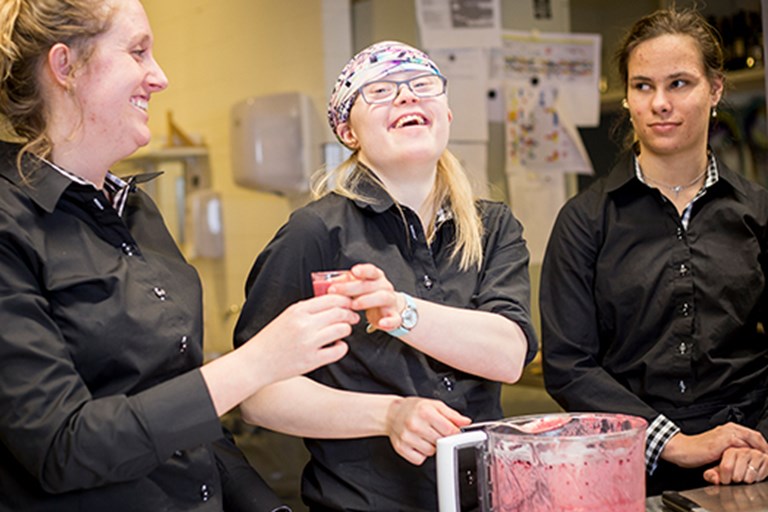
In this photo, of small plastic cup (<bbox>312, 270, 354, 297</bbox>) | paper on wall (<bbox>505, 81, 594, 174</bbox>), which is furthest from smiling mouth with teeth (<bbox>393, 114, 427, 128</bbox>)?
paper on wall (<bbox>505, 81, 594, 174</bbox>)

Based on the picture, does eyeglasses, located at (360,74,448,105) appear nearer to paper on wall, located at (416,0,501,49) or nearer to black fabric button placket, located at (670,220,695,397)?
black fabric button placket, located at (670,220,695,397)

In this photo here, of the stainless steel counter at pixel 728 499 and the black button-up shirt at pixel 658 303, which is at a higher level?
the black button-up shirt at pixel 658 303

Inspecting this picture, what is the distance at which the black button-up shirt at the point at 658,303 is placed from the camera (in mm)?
1996

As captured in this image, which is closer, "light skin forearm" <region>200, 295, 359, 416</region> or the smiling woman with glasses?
"light skin forearm" <region>200, 295, 359, 416</region>

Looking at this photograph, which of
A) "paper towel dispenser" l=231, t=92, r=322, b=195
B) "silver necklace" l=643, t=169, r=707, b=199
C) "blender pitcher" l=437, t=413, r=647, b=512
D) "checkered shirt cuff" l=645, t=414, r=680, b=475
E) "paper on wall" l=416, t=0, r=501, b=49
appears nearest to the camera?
"blender pitcher" l=437, t=413, r=647, b=512

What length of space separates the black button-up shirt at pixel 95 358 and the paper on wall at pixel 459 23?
222 cm

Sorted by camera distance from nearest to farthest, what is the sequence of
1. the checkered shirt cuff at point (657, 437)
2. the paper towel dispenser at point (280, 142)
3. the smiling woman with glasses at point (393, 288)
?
the smiling woman with glasses at point (393, 288) → the checkered shirt cuff at point (657, 437) → the paper towel dispenser at point (280, 142)

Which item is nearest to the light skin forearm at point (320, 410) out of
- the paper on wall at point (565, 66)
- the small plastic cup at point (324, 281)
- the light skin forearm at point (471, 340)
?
the light skin forearm at point (471, 340)

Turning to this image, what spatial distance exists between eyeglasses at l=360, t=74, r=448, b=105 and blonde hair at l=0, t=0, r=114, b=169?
478 mm

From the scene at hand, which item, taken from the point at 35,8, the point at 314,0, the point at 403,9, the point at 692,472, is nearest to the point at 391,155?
the point at 35,8

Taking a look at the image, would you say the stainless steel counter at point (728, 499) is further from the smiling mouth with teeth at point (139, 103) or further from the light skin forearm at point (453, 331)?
the smiling mouth with teeth at point (139, 103)

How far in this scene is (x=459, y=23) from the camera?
3621 mm

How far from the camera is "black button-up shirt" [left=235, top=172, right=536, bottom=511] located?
63.0 inches

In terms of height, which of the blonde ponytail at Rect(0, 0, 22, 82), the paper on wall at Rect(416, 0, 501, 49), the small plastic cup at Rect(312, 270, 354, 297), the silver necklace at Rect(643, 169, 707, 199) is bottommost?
the small plastic cup at Rect(312, 270, 354, 297)
